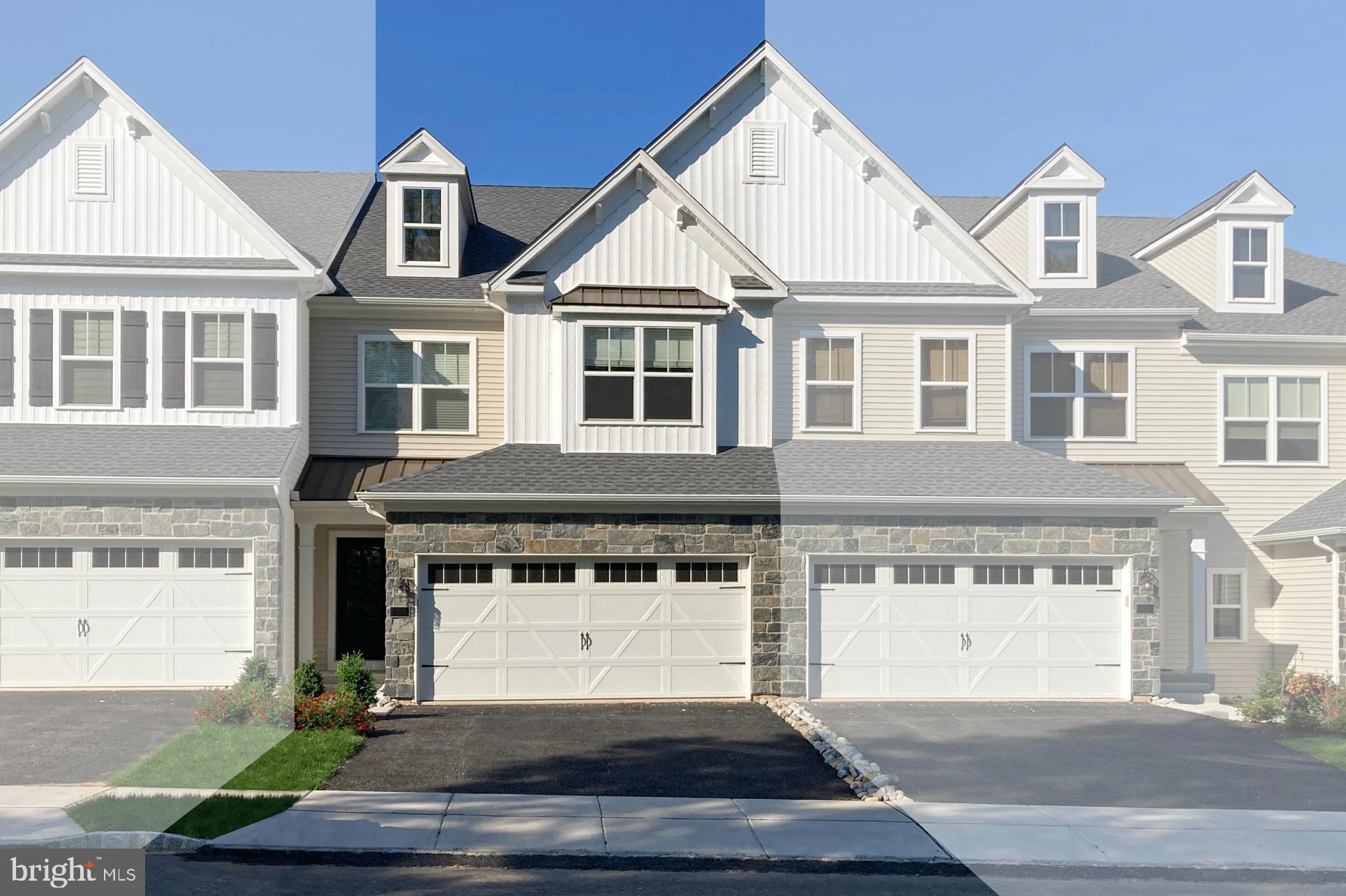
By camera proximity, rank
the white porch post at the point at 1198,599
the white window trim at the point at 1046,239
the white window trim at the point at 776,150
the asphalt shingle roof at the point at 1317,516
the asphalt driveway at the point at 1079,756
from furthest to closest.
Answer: the white window trim at the point at 1046,239 → the white window trim at the point at 776,150 → the white porch post at the point at 1198,599 → the asphalt shingle roof at the point at 1317,516 → the asphalt driveway at the point at 1079,756

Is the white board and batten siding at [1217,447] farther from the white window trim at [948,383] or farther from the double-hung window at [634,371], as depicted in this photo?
the double-hung window at [634,371]

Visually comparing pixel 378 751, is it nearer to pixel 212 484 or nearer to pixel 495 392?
pixel 212 484

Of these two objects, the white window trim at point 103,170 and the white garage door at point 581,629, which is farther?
the white window trim at point 103,170

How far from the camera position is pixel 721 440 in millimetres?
18609

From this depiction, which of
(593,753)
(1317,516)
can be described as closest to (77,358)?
(593,753)

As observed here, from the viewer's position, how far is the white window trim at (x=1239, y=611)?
2006cm

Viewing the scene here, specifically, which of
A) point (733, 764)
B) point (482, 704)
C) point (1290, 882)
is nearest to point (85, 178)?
point (482, 704)

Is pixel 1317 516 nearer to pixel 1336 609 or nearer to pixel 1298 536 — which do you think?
pixel 1298 536

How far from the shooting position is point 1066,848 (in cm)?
1012

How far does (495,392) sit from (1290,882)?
13.9 m

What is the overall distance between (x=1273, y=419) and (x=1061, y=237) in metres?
4.85

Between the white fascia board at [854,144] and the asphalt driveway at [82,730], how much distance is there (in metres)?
11.6

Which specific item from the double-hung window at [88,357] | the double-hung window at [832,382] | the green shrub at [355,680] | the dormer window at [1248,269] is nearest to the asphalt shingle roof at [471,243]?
the double-hung window at [88,357]

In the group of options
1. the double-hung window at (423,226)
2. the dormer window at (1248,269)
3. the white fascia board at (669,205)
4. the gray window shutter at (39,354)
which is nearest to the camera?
the gray window shutter at (39,354)
